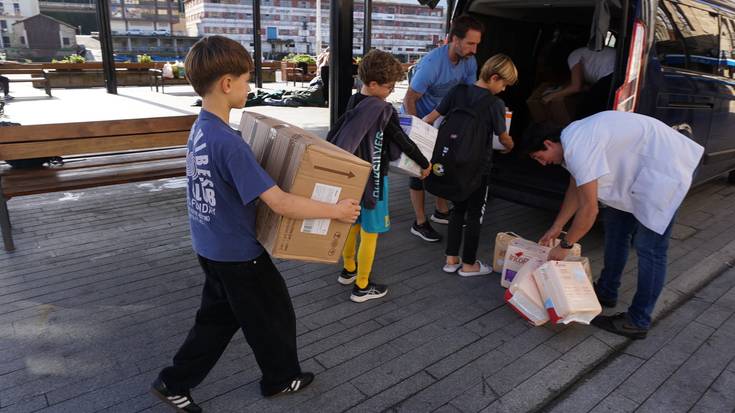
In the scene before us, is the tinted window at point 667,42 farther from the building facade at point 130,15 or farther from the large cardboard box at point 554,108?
the building facade at point 130,15

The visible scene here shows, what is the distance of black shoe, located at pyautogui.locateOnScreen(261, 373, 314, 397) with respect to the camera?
2.35 m

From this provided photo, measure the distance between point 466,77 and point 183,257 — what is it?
8.84ft

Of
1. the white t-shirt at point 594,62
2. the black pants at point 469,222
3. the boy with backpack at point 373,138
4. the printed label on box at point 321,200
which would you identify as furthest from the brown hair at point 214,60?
the white t-shirt at point 594,62

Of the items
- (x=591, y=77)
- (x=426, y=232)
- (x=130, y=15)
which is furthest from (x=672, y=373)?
(x=130, y=15)

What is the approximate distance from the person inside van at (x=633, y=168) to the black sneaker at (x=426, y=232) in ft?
5.22

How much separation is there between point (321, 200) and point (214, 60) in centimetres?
64

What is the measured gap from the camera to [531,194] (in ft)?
13.4

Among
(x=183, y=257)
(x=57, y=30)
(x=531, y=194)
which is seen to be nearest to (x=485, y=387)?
(x=531, y=194)

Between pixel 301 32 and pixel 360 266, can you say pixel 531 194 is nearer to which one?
pixel 360 266

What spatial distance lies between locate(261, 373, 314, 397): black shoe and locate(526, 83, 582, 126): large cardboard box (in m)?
3.68

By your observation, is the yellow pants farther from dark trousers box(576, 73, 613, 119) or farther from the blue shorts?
dark trousers box(576, 73, 613, 119)

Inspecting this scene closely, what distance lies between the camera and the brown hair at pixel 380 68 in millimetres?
2967

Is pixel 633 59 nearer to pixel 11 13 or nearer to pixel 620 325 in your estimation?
pixel 620 325

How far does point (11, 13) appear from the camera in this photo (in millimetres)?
90375
